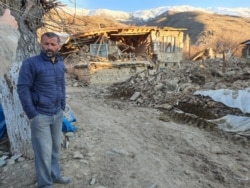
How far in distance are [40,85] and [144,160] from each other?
76.7 inches

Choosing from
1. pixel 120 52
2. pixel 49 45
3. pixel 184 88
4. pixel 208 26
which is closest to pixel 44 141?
pixel 49 45

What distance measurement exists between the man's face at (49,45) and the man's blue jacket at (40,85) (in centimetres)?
5

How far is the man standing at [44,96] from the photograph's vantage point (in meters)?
2.94

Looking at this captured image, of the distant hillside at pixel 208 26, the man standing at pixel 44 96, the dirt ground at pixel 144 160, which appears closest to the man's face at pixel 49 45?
the man standing at pixel 44 96

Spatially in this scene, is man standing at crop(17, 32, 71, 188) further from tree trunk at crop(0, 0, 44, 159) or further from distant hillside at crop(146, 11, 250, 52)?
distant hillside at crop(146, 11, 250, 52)

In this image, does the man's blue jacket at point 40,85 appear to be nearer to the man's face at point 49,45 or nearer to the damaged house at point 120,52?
the man's face at point 49,45

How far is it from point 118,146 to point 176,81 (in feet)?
A: 21.0

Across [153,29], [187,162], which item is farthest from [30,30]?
[153,29]

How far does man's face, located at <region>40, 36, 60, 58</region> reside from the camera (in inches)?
117

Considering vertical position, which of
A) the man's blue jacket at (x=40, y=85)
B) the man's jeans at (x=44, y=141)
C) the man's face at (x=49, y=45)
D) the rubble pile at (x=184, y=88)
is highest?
the man's face at (x=49, y=45)

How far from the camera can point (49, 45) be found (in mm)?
3000

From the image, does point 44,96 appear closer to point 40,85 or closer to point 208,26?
point 40,85

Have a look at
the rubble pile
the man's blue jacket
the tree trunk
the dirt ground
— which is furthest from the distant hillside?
the man's blue jacket

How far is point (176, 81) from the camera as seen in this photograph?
1070cm
